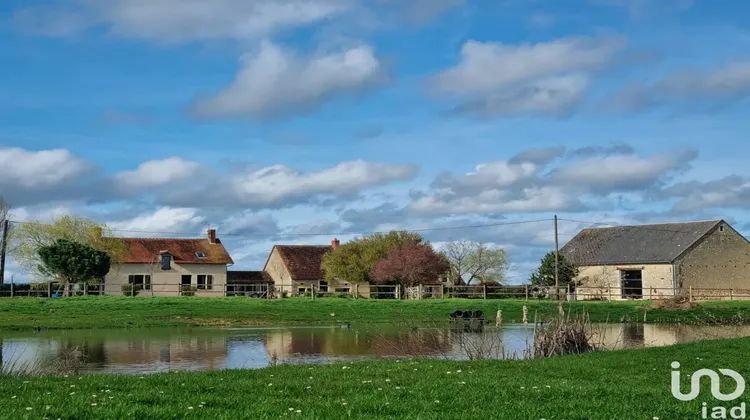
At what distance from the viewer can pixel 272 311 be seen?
48.0 m

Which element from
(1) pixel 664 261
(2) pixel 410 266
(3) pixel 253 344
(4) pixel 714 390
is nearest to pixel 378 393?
(4) pixel 714 390

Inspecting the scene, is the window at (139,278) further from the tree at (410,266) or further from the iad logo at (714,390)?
the iad logo at (714,390)

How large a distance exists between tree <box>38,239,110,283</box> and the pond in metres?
24.6

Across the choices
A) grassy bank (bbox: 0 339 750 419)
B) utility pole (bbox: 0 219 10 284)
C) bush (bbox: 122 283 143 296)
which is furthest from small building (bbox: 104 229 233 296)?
grassy bank (bbox: 0 339 750 419)

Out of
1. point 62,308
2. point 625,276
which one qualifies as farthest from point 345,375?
point 625,276

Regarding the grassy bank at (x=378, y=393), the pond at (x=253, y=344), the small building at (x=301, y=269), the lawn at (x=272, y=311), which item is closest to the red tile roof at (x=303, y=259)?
the small building at (x=301, y=269)

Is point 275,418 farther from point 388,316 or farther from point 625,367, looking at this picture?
point 388,316

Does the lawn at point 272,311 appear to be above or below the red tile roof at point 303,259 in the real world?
below

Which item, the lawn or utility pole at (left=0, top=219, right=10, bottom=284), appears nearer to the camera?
the lawn

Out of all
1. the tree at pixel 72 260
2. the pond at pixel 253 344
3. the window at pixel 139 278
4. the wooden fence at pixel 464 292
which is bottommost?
the pond at pixel 253 344

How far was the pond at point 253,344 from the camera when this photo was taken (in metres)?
22.6

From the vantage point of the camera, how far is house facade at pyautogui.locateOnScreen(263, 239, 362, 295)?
79.6 meters

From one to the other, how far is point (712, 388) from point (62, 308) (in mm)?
41046

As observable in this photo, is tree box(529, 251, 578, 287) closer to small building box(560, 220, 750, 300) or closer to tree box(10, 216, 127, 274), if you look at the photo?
small building box(560, 220, 750, 300)
